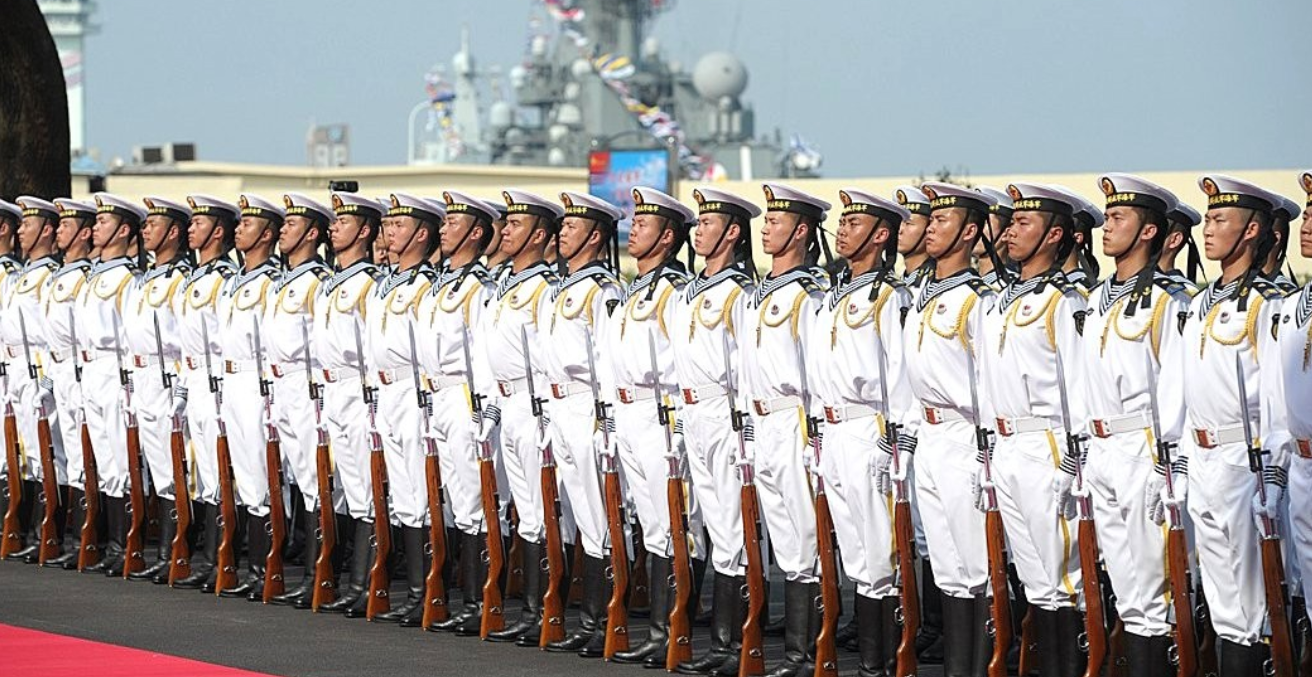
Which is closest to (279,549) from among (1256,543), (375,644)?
(375,644)

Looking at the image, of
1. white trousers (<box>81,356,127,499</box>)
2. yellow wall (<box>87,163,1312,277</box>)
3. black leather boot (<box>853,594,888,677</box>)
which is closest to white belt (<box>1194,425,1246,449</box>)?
Answer: black leather boot (<box>853,594,888,677</box>)

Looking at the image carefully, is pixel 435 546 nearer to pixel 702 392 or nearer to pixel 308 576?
pixel 308 576

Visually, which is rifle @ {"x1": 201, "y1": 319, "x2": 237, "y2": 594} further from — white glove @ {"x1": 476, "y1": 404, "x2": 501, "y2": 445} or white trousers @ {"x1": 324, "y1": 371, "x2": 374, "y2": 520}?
white glove @ {"x1": 476, "y1": 404, "x2": 501, "y2": 445}

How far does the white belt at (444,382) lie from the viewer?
34.5ft

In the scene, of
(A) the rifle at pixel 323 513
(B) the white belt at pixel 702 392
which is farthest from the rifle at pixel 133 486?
(B) the white belt at pixel 702 392

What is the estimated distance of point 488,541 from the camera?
10.2 m

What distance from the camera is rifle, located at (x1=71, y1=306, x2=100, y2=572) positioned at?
12531 mm

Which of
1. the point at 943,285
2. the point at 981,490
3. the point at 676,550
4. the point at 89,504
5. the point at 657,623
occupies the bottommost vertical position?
the point at 657,623

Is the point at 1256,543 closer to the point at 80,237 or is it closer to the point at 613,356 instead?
the point at 613,356

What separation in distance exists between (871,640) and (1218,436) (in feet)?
5.71

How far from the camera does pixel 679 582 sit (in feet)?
30.9

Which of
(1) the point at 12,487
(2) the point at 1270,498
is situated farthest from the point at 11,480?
(2) the point at 1270,498

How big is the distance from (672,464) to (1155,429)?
2215mm

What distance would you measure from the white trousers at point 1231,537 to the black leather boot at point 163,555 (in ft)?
19.8
